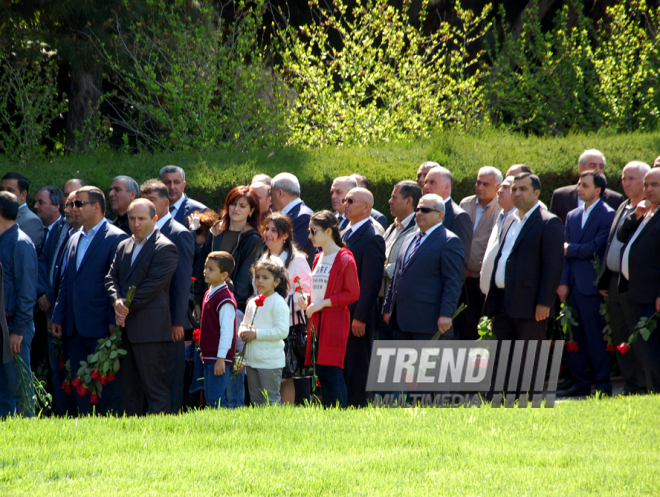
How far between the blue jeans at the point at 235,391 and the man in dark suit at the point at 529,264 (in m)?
2.54

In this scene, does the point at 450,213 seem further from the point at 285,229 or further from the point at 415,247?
the point at 285,229

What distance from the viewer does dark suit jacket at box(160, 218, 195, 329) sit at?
764 centimetres

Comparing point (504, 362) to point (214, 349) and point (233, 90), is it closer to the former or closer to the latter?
point (214, 349)

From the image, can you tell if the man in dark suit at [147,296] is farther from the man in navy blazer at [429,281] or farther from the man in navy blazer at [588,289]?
the man in navy blazer at [588,289]

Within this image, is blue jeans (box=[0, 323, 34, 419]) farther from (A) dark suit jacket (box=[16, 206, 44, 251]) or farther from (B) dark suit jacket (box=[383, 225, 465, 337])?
(B) dark suit jacket (box=[383, 225, 465, 337])

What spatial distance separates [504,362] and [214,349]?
9.09ft

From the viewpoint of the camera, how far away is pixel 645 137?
11.9m

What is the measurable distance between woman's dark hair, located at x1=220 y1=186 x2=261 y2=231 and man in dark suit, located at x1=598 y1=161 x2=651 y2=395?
355cm

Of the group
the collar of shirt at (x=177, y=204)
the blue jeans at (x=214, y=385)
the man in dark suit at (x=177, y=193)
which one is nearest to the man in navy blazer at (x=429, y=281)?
the blue jeans at (x=214, y=385)

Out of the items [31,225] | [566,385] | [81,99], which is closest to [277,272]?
[31,225]

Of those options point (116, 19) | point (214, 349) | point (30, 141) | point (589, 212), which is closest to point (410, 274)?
point (214, 349)

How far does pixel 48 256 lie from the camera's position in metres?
8.68

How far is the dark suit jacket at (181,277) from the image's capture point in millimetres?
7641

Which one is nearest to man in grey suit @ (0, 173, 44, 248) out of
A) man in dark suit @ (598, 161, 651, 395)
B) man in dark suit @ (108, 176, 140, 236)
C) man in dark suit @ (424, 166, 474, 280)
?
man in dark suit @ (108, 176, 140, 236)
